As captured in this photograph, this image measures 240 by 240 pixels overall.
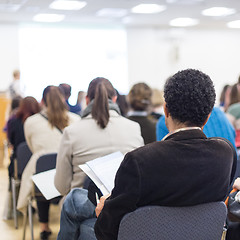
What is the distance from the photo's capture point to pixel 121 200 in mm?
1440

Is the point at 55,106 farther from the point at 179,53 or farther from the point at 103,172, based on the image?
the point at 179,53

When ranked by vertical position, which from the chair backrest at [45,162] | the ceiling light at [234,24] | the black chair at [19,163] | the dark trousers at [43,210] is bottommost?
the dark trousers at [43,210]

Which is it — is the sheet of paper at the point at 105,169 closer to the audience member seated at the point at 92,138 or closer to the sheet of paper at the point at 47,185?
the audience member seated at the point at 92,138

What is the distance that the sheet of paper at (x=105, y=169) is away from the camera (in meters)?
1.81

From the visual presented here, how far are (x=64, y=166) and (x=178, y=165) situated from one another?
49.1 inches

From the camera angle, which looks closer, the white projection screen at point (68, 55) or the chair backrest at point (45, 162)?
the chair backrest at point (45, 162)

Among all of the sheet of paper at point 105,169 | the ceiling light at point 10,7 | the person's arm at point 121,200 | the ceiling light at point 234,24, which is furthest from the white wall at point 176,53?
the person's arm at point 121,200

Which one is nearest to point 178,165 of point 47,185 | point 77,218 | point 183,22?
point 77,218

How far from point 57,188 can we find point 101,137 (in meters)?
0.43

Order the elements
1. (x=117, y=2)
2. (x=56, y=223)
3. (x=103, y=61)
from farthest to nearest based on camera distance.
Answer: (x=103, y=61)
(x=117, y=2)
(x=56, y=223)

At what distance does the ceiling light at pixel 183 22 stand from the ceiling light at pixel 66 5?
344cm

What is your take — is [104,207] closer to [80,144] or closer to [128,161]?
[128,161]

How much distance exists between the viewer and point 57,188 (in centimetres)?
257

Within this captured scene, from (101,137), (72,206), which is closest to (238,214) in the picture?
(72,206)
